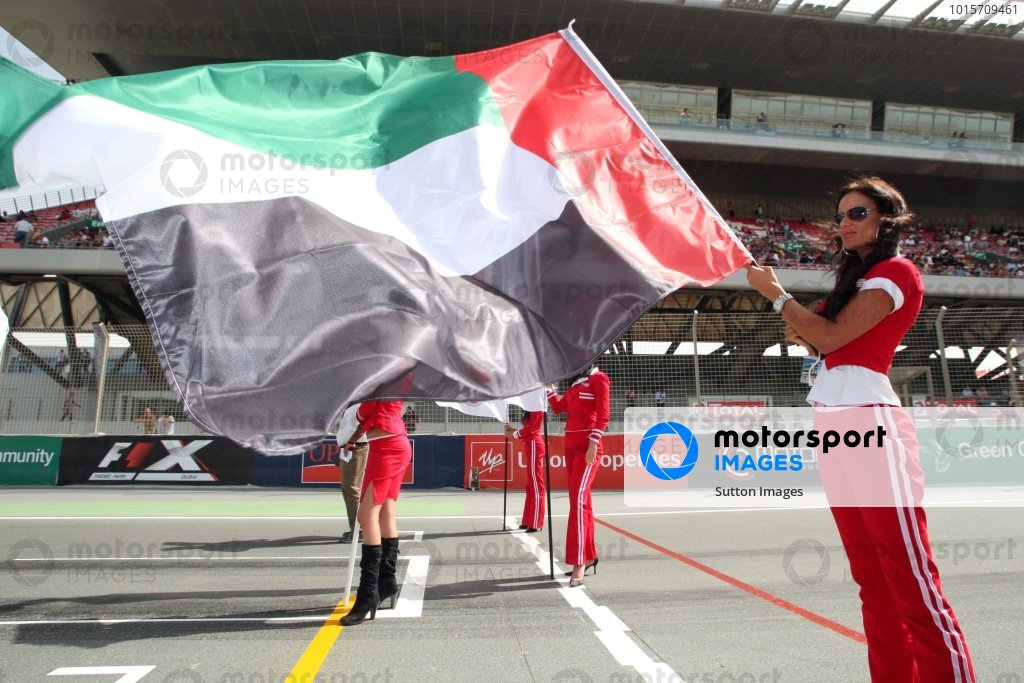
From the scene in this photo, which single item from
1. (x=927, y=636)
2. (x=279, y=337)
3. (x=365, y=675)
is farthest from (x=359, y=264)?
(x=927, y=636)

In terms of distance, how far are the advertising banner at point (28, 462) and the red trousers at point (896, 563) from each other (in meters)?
14.8

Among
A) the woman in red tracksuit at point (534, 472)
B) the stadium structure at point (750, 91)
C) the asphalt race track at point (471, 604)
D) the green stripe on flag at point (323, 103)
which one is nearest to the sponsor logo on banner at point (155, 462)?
the asphalt race track at point (471, 604)

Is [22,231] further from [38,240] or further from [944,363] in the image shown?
[944,363]

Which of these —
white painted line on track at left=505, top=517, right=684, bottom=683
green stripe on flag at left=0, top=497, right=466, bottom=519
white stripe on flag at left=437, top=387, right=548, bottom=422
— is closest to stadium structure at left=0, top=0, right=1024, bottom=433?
green stripe on flag at left=0, top=497, right=466, bottom=519

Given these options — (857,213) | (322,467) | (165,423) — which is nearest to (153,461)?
(165,423)

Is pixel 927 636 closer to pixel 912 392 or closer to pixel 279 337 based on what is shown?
pixel 279 337

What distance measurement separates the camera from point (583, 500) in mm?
5188

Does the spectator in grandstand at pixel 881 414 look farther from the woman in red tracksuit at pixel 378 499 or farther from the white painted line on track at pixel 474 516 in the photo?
the white painted line on track at pixel 474 516

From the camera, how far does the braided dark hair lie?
2363 mm

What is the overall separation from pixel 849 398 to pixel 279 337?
6.44ft

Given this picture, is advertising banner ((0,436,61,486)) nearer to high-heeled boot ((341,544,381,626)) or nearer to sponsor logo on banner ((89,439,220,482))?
sponsor logo on banner ((89,439,220,482))

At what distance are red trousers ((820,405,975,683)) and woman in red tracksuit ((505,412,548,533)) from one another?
500 centimetres

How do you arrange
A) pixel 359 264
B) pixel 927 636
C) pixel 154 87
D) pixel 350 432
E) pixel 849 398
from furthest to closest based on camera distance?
pixel 350 432, pixel 154 87, pixel 359 264, pixel 849 398, pixel 927 636

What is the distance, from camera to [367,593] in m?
4.03
